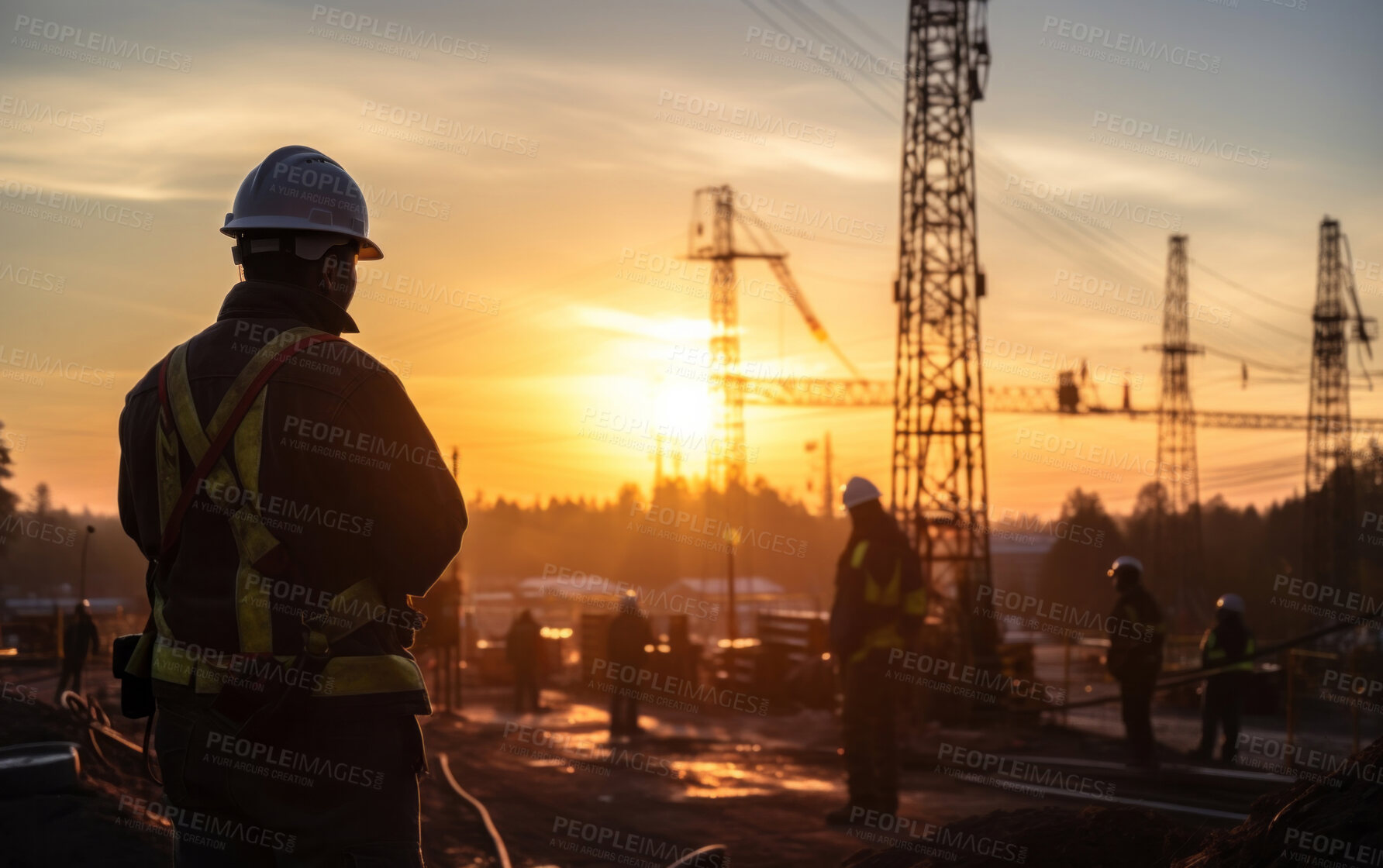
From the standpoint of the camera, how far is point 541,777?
13.4 m

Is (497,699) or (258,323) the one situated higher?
(258,323)

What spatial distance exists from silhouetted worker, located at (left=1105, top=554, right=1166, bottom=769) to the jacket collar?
12.0m

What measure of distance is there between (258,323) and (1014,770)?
39.7 ft

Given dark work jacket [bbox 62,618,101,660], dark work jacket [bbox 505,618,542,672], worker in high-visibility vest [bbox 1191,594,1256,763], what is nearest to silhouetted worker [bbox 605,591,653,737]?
dark work jacket [bbox 505,618,542,672]

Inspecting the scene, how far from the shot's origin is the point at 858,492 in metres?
9.83

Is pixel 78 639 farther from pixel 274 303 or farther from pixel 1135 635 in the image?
pixel 274 303

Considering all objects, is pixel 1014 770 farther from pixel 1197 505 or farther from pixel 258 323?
pixel 1197 505

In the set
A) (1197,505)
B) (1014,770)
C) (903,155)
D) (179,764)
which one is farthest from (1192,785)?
(1197,505)

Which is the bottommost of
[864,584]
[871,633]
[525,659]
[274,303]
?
[525,659]

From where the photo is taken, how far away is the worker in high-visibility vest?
1396 cm

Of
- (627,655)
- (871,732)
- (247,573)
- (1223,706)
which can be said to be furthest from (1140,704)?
(247,573)

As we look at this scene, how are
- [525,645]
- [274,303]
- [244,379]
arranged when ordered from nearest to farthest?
[244,379]
[274,303]
[525,645]

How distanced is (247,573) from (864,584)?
7.22 meters

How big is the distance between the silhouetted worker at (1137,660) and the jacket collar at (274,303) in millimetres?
11990
